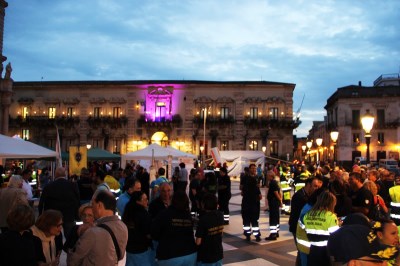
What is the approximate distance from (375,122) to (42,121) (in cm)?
4078

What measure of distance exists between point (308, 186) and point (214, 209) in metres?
2.43

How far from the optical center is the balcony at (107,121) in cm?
5172

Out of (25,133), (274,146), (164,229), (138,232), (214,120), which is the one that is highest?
(214,120)

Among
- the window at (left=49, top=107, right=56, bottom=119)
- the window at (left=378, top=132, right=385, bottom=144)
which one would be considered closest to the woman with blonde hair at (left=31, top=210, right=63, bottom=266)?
Answer: the window at (left=49, top=107, right=56, bottom=119)

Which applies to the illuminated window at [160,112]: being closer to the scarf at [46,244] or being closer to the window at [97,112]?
the window at [97,112]

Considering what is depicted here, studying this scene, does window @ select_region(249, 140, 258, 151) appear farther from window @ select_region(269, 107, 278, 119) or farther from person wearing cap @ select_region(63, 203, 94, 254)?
person wearing cap @ select_region(63, 203, 94, 254)

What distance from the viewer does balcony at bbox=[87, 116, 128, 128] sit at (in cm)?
5172

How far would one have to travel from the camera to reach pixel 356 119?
185 ft

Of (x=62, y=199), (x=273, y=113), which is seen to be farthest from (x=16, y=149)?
(x=273, y=113)

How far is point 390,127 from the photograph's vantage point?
2165 inches

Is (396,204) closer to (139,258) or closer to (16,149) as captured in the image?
(139,258)

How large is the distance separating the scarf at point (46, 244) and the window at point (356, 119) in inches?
2194

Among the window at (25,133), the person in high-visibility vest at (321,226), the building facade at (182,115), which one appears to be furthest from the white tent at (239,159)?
the window at (25,133)

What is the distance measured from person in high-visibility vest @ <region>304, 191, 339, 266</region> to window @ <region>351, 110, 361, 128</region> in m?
53.8
